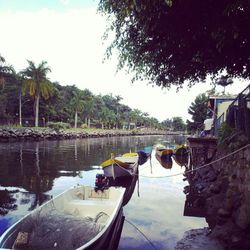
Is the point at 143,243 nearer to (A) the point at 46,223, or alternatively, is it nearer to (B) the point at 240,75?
(A) the point at 46,223

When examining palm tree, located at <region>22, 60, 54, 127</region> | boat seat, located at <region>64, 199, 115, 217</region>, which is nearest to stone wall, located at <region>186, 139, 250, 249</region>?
boat seat, located at <region>64, 199, 115, 217</region>

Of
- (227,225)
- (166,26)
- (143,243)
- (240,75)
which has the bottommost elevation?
(143,243)

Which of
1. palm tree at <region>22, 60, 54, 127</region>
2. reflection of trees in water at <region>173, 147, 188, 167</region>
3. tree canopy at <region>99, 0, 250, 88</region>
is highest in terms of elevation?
palm tree at <region>22, 60, 54, 127</region>

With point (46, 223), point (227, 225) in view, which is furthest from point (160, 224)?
point (46, 223)

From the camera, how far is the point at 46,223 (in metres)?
7.52

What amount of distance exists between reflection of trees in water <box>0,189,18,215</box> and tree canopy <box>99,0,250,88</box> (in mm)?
7416

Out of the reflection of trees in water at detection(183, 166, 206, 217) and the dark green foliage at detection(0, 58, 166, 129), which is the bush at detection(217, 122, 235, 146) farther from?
the dark green foliage at detection(0, 58, 166, 129)

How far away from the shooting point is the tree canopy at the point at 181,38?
27.2 ft

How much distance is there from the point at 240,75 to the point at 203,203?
6.11 m

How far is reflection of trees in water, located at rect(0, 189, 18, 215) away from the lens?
39.9ft

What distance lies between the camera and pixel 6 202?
13250mm

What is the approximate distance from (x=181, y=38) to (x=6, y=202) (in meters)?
10.2

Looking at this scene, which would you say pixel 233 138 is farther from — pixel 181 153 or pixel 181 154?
pixel 181 154

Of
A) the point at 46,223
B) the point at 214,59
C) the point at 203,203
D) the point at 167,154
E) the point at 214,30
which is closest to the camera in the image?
the point at 46,223
